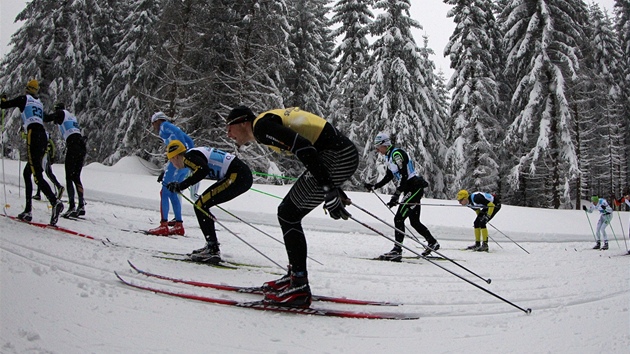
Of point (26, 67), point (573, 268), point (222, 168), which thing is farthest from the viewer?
point (26, 67)

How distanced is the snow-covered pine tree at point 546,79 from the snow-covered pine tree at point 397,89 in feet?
15.7

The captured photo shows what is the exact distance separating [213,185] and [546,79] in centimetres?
2007

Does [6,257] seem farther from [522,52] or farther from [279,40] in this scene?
[522,52]

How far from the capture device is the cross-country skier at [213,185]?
4.91m

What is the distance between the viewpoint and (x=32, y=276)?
3230mm

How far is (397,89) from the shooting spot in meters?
20.6

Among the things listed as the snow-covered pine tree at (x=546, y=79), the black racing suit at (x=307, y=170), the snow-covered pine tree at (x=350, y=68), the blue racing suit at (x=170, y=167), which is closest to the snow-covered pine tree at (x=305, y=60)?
the snow-covered pine tree at (x=350, y=68)

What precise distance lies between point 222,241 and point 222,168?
2.39 metres

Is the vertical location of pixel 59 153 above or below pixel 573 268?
above

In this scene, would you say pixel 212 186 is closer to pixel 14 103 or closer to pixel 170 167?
pixel 170 167

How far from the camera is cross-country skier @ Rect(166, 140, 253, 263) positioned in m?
4.91

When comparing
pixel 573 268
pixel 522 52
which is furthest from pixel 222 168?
pixel 522 52

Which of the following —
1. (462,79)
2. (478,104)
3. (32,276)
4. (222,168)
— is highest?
(462,79)

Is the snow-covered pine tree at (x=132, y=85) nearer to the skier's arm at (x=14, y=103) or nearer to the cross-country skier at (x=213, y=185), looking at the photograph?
the skier's arm at (x=14, y=103)
